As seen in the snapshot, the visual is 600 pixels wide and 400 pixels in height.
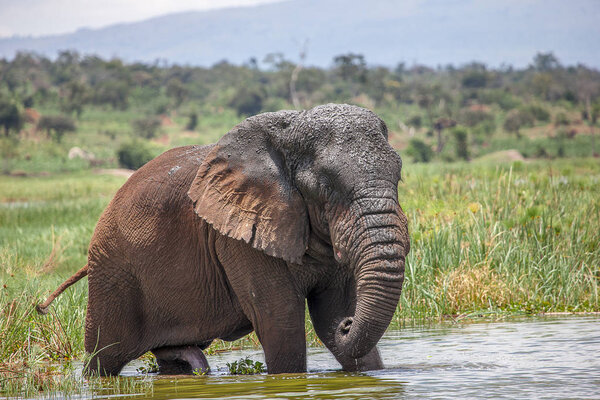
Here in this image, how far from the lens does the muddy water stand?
17.8ft

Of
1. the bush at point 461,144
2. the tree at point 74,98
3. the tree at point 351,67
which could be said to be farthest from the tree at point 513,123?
the tree at point 74,98

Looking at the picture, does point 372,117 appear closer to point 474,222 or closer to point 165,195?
point 165,195

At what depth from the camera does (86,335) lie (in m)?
7.17

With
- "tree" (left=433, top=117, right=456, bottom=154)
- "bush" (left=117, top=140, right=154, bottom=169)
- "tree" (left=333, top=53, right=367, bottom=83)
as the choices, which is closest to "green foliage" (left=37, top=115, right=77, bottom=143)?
"bush" (left=117, top=140, right=154, bottom=169)

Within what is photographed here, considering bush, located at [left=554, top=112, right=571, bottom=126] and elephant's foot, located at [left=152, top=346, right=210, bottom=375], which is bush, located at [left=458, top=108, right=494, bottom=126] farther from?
elephant's foot, located at [left=152, top=346, right=210, bottom=375]

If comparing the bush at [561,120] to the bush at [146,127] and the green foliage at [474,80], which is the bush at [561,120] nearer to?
the green foliage at [474,80]

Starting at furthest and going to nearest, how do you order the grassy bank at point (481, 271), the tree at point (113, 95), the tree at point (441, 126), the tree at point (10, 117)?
the tree at point (113, 95) < the tree at point (10, 117) < the tree at point (441, 126) < the grassy bank at point (481, 271)

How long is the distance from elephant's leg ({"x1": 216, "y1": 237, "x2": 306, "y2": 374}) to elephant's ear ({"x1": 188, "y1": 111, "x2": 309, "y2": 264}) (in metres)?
0.20

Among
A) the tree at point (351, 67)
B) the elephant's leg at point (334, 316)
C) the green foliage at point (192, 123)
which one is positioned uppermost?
the tree at point (351, 67)

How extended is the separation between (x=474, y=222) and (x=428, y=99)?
2334 inches

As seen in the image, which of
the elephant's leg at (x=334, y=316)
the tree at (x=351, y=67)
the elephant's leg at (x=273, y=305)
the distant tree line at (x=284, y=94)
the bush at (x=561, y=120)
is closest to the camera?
the elephant's leg at (x=273, y=305)

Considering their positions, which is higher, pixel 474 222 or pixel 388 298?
pixel 474 222

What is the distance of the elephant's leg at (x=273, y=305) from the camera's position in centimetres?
600

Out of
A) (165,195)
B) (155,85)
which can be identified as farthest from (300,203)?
(155,85)
